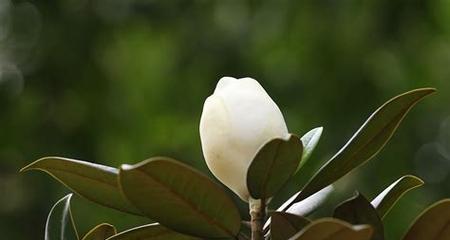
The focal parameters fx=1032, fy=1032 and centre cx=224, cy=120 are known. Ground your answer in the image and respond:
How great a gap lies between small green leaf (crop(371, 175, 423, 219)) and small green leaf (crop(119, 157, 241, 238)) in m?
0.10

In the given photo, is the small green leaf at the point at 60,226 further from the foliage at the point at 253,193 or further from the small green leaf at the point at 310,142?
the small green leaf at the point at 310,142

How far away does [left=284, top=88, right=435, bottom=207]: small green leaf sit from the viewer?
23.4 inches

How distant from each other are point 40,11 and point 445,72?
46.1 inches

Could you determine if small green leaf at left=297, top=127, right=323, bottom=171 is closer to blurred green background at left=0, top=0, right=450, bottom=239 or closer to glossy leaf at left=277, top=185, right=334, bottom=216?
glossy leaf at left=277, top=185, right=334, bottom=216

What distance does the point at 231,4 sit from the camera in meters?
3.04

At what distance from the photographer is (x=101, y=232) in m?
0.64

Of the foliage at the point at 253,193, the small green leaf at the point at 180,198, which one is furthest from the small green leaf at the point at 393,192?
the small green leaf at the point at 180,198

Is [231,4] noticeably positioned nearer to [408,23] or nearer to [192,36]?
[192,36]

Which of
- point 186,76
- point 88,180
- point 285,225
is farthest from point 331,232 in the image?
point 186,76

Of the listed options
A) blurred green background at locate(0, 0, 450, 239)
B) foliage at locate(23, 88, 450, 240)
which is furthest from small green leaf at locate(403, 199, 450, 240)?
blurred green background at locate(0, 0, 450, 239)

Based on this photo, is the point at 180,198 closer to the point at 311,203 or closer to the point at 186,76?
the point at 311,203

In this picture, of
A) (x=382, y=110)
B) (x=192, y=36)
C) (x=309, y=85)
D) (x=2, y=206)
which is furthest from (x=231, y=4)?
(x=382, y=110)

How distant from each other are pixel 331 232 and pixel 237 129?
0.13 m

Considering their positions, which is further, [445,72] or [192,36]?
[192,36]
